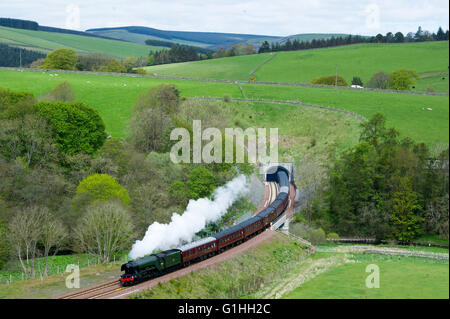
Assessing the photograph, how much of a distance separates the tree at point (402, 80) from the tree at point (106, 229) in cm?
10536

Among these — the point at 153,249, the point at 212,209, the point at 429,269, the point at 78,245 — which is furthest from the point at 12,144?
the point at 429,269

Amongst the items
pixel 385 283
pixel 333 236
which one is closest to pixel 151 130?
pixel 333 236

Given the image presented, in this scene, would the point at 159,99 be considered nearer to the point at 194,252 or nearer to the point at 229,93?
the point at 229,93

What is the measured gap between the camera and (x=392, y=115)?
9875cm

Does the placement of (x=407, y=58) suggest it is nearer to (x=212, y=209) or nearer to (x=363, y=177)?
(x=363, y=177)

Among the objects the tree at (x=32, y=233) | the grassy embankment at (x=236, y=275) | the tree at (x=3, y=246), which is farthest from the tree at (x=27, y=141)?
the grassy embankment at (x=236, y=275)

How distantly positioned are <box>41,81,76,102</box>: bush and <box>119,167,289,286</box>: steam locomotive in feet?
190

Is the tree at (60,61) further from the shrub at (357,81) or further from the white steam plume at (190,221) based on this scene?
the white steam plume at (190,221)

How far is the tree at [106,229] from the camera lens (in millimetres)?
53906

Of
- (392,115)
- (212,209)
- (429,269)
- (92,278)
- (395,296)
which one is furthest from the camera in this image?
(392,115)

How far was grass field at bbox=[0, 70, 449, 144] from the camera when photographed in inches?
3863

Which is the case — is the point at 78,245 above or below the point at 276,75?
below

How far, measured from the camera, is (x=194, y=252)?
47750 millimetres
